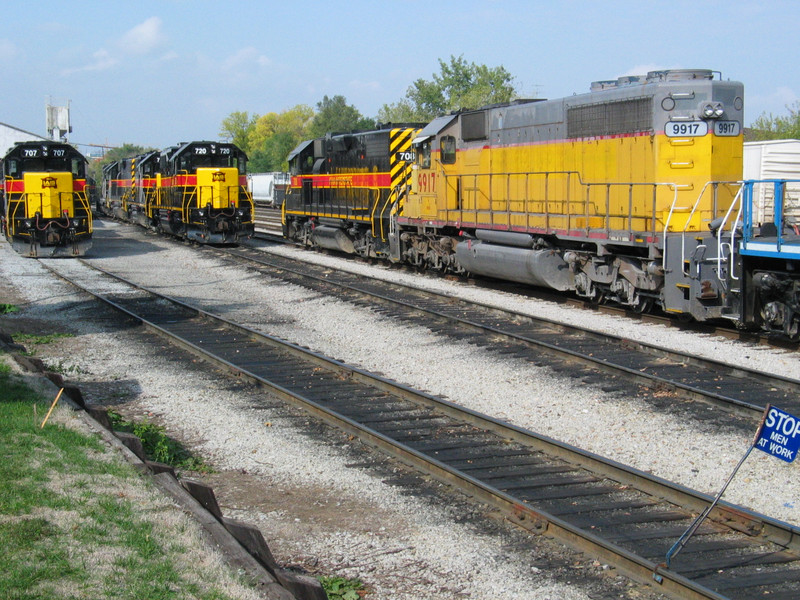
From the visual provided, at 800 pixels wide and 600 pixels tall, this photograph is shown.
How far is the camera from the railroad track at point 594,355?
908cm

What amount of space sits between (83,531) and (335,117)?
12542 cm

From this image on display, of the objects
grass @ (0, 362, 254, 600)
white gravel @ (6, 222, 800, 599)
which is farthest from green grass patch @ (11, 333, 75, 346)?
grass @ (0, 362, 254, 600)

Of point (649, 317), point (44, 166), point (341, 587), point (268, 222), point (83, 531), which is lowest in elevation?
point (341, 587)

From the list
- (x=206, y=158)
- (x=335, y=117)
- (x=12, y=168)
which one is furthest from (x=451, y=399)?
(x=335, y=117)

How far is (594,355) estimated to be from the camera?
437 inches

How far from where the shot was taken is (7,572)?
13.8 ft

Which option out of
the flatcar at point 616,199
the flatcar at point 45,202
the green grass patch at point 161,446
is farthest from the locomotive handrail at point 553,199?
the flatcar at point 45,202

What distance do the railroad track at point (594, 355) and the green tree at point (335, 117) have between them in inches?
4234

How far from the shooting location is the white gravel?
5.47 meters

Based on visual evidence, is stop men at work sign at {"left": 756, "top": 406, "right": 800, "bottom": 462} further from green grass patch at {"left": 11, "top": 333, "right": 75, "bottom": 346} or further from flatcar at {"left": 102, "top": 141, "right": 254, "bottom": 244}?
flatcar at {"left": 102, "top": 141, "right": 254, "bottom": 244}

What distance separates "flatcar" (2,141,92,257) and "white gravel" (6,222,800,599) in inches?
419

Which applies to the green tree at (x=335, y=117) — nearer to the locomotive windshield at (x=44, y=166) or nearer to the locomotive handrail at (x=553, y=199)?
the locomotive windshield at (x=44, y=166)

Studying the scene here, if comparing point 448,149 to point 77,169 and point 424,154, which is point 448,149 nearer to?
point 424,154

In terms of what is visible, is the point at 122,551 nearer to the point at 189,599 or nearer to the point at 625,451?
the point at 189,599
